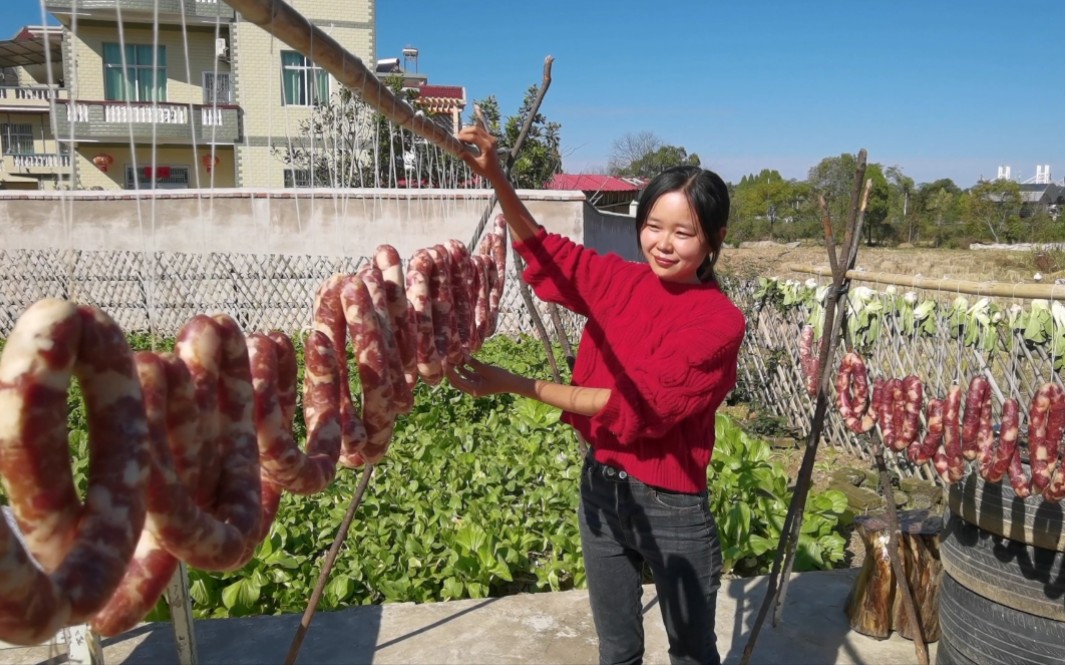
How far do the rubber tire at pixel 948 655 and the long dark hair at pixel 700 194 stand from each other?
6.81 ft

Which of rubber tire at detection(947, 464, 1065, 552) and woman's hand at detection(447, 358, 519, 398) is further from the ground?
woman's hand at detection(447, 358, 519, 398)

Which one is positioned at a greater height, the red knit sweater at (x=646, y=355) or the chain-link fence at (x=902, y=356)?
the red knit sweater at (x=646, y=355)

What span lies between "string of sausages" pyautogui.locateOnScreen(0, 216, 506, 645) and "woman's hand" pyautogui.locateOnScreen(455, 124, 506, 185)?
80cm

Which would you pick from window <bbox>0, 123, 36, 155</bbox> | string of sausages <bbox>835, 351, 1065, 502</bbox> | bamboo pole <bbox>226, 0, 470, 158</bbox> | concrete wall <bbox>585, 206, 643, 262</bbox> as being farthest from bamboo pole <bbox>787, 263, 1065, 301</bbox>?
window <bbox>0, 123, 36, 155</bbox>

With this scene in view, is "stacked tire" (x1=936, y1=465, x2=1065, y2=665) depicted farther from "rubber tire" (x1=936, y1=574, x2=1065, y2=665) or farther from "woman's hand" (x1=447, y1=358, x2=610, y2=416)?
"woman's hand" (x1=447, y1=358, x2=610, y2=416)

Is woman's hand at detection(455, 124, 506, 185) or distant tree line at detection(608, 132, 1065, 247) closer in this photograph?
woman's hand at detection(455, 124, 506, 185)

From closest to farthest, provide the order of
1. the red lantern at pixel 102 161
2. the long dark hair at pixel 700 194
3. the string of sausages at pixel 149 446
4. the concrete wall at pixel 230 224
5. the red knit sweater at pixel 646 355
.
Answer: the string of sausages at pixel 149 446 → the red knit sweater at pixel 646 355 → the long dark hair at pixel 700 194 → the red lantern at pixel 102 161 → the concrete wall at pixel 230 224

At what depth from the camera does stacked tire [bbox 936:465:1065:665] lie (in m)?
2.83

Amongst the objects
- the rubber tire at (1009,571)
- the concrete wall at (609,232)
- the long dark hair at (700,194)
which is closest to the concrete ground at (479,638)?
the rubber tire at (1009,571)

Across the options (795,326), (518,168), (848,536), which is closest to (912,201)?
(518,168)

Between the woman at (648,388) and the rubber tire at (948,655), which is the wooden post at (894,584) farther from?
the woman at (648,388)

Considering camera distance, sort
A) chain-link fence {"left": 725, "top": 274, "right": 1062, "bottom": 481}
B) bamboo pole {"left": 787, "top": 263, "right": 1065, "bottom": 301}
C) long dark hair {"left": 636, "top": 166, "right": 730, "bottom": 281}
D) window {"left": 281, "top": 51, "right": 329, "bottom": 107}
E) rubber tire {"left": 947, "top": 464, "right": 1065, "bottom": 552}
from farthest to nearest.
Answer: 1. chain-link fence {"left": 725, "top": 274, "right": 1062, "bottom": 481}
2. bamboo pole {"left": 787, "top": 263, "right": 1065, "bottom": 301}
3. rubber tire {"left": 947, "top": 464, "right": 1065, "bottom": 552}
4. window {"left": 281, "top": 51, "right": 329, "bottom": 107}
5. long dark hair {"left": 636, "top": 166, "right": 730, "bottom": 281}

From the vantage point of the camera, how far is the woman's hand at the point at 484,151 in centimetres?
229

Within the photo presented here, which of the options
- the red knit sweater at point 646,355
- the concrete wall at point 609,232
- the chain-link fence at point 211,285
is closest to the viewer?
the red knit sweater at point 646,355
